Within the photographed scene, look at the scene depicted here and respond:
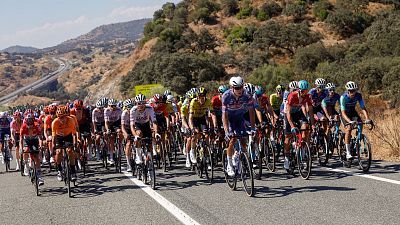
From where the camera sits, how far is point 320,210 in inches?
285

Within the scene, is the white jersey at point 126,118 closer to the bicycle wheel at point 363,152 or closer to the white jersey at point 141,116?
the white jersey at point 141,116

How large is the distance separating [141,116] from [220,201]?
3.78 m

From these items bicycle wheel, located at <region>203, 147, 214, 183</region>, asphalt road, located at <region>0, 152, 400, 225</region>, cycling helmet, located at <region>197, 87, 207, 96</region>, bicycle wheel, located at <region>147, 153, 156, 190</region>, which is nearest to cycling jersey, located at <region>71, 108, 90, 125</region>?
asphalt road, located at <region>0, 152, 400, 225</region>

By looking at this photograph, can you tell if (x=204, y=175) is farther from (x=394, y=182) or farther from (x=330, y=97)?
(x=394, y=182)

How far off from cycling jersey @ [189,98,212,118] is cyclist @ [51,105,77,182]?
9.65 ft

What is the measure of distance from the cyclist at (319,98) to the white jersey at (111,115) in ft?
19.2

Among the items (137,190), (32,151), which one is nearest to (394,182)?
(137,190)

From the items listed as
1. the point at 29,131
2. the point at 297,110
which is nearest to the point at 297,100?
the point at 297,110

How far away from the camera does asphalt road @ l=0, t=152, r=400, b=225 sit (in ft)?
23.2

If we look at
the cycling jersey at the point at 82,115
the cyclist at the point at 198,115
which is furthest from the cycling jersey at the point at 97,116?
the cyclist at the point at 198,115

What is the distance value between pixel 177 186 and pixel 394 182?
Answer: 4421 millimetres

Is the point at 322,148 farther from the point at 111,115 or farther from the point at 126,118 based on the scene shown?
the point at 111,115

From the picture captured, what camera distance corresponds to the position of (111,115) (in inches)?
575

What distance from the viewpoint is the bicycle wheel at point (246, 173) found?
8.59m
